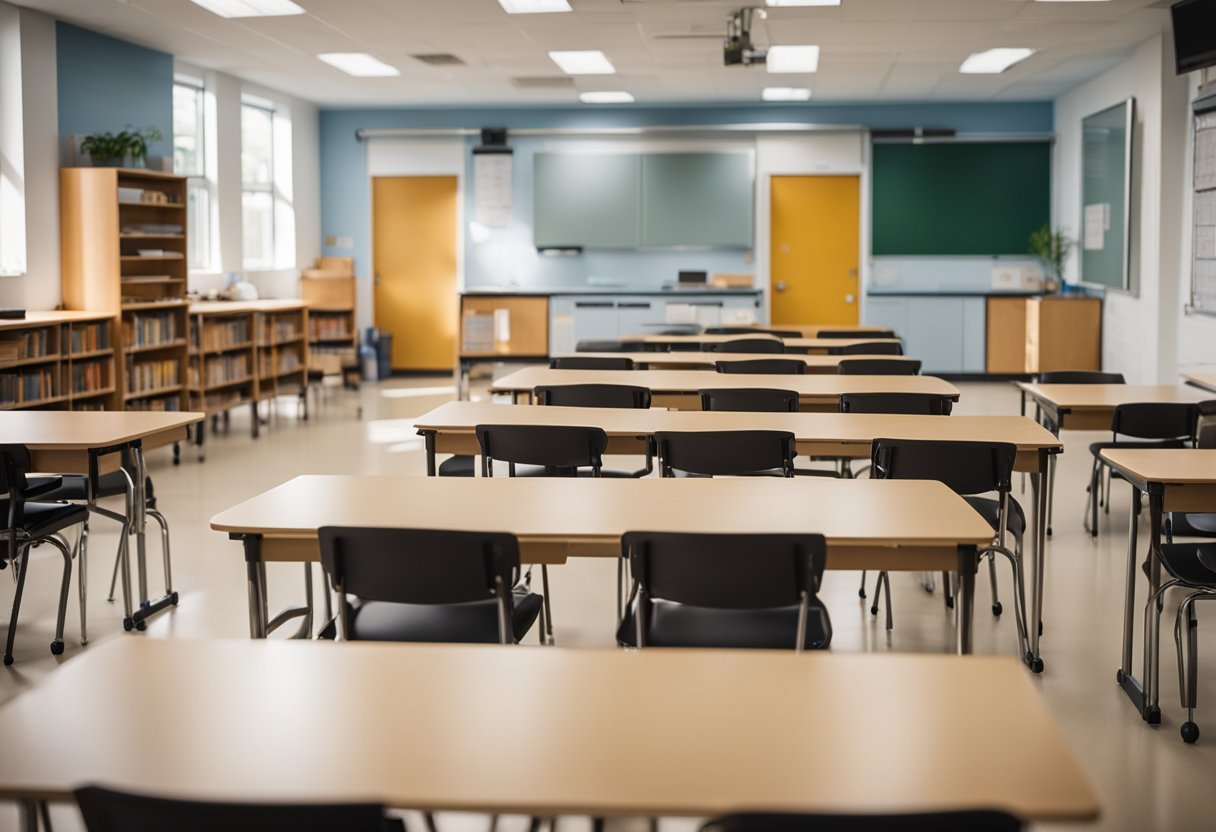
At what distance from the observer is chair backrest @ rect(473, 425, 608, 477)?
434 centimetres

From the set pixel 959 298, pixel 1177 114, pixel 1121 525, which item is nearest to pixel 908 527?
pixel 1121 525

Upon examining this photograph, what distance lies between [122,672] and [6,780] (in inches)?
16.1

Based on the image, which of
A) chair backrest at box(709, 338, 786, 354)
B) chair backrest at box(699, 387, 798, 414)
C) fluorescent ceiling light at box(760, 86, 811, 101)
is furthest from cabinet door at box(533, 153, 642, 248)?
chair backrest at box(699, 387, 798, 414)

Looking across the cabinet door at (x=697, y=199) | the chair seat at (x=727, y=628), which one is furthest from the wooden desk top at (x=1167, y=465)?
the cabinet door at (x=697, y=199)

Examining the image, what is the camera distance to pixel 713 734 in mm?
1753

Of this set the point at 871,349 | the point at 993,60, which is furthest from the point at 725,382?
the point at 993,60

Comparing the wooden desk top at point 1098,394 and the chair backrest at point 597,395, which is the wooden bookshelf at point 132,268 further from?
the wooden desk top at point 1098,394

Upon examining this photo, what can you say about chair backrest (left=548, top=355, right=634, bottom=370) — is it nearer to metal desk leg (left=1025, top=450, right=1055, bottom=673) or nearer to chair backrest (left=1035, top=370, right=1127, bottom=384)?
chair backrest (left=1035, top=370, right=1127, bottom=384)

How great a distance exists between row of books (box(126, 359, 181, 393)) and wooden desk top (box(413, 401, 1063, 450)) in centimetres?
442

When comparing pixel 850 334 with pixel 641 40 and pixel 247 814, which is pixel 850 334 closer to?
pixel 641 40

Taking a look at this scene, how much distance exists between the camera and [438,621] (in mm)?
3215

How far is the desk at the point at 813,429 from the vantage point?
13.9ft

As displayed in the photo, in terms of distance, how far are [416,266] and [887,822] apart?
13.6 m

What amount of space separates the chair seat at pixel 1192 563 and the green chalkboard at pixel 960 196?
34.3 ft
